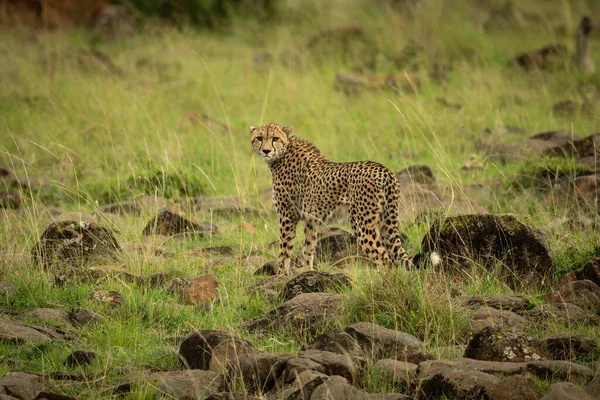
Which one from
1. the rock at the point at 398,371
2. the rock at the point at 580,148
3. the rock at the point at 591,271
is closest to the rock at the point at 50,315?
the rock at the point at 398,371

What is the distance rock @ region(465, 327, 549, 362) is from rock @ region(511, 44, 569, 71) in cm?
1115

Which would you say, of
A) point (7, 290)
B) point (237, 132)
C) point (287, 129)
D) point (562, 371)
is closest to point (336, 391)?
point (562, 371)

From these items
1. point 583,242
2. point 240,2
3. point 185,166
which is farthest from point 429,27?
point 583,242

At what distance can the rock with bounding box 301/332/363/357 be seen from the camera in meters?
5.35

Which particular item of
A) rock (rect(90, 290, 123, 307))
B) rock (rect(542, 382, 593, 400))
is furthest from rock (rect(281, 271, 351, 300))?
rock (rect(542, 382, 593, 400))

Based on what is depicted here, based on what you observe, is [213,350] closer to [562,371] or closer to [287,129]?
[562,371]

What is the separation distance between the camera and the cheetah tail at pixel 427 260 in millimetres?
6930

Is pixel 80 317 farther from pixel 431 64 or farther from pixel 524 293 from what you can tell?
pixel 431 64

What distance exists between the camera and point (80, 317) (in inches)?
243

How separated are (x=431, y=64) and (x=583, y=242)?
356 inches

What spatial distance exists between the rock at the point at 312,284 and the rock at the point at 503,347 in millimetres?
1572

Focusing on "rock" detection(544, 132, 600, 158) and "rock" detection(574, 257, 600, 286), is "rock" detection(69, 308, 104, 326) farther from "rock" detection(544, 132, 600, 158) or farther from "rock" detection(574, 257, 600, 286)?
"rock" detection(544, 132, 600, 158)

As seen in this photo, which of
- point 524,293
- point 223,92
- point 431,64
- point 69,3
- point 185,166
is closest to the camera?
point 524,293

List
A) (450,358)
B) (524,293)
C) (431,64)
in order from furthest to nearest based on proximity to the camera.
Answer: (431,64) → (524,293) → (450,358)
